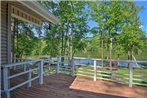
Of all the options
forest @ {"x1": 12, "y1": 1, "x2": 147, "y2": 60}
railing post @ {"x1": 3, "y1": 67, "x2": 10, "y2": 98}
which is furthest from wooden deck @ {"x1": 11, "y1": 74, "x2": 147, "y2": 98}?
forest @ {"x1": 12, "y1": 1, "x2": 147, "y2": 60}

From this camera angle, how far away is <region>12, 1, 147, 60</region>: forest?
16.3 m

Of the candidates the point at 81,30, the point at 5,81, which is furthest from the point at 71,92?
the point at 81,30

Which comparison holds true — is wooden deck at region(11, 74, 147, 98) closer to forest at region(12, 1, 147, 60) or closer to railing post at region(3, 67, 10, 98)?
railing post at region(3, 67, 10, 98)

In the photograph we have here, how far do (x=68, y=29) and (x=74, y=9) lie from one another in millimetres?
1650

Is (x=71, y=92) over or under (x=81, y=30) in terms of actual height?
under

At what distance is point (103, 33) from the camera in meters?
17.3

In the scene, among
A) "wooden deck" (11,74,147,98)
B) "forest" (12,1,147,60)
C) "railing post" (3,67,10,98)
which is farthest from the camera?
"forest" (12,1,147,60)

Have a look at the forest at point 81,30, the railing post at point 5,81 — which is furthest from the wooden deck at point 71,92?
the forest at point 81,30

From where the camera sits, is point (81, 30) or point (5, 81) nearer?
point (5, 81)

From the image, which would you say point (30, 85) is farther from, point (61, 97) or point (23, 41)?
point (23, 41)

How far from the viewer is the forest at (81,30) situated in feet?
53.5

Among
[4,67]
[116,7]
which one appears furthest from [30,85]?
[116,7]

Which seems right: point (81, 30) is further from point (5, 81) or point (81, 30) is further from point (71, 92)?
→ point (5, 81)

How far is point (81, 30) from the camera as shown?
55.2 ft
